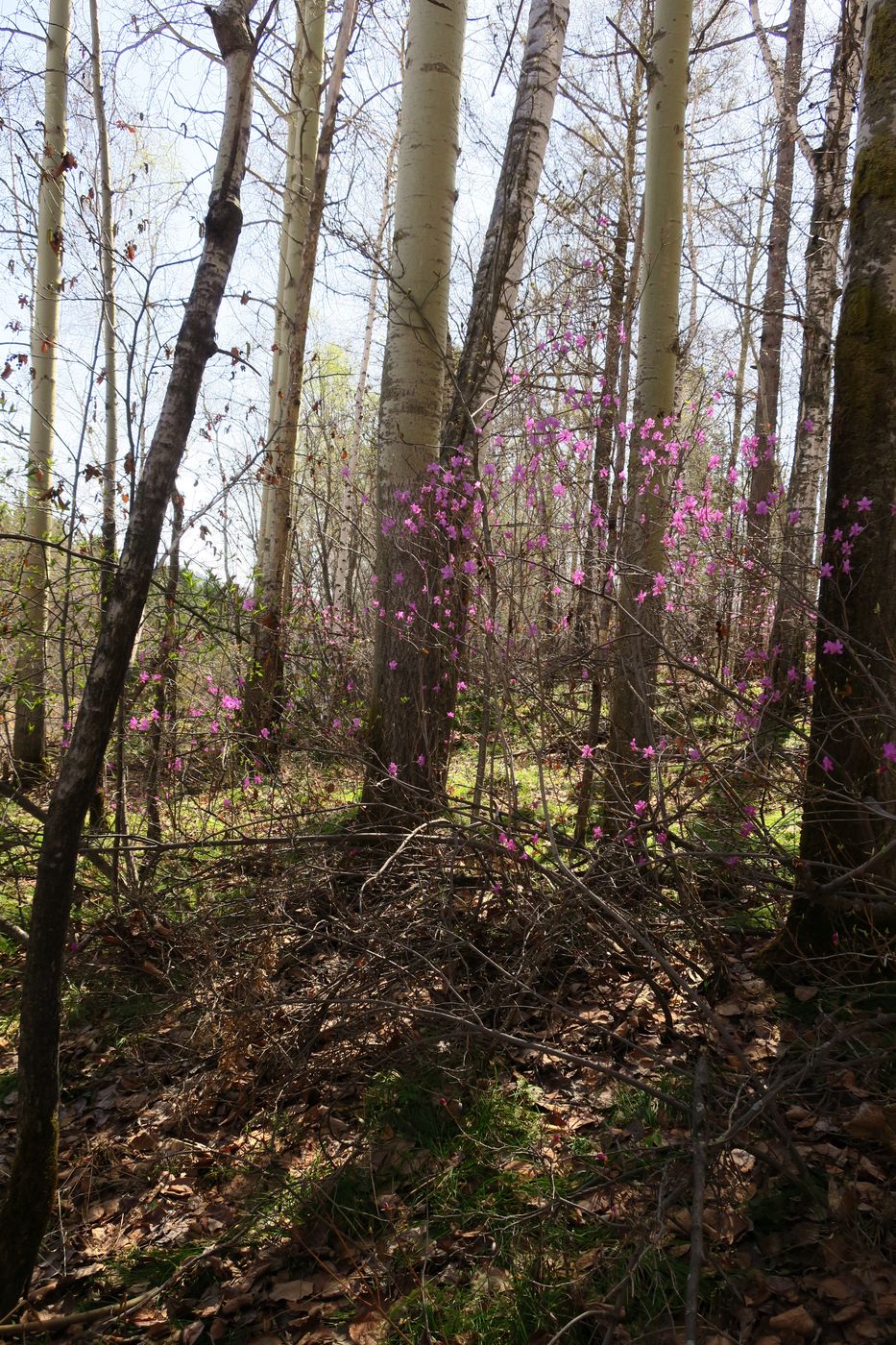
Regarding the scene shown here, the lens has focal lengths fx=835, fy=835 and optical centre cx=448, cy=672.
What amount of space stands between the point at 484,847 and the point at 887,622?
1.65 m

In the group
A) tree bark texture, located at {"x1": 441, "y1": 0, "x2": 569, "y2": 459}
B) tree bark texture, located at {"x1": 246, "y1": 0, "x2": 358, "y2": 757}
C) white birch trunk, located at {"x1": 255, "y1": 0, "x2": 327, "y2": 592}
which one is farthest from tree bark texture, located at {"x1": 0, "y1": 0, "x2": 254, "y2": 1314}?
white birch trunk, located at {"x1": 255, "y1": 0, "x2": 327, "y2": 592}

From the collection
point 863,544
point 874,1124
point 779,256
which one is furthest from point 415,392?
point 779,256

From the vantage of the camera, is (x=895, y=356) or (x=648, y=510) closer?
(x=895, y=356)

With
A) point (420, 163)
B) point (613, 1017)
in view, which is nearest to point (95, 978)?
point (613, 1017)

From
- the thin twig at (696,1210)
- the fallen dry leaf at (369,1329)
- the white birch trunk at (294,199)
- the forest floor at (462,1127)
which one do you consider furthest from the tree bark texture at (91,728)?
the white birch trunk at (294,199)

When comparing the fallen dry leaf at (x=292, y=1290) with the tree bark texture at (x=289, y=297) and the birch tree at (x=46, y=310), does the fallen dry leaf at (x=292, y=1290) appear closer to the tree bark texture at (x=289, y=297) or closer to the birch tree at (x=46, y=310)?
the birch tree at (x=46, y=310)

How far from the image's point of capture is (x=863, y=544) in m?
2.91

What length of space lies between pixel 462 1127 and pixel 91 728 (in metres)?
1.76

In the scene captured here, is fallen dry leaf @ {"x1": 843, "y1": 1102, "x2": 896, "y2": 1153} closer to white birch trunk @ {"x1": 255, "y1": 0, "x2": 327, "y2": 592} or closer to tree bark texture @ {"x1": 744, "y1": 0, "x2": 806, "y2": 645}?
tree bark texture @ {"x1": 744, "y1": 0, "x2": 806, "y2": 645}

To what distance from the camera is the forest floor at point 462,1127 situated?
2.07 metres

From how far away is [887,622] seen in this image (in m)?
2.89

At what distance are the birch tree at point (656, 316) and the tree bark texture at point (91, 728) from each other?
2.54m

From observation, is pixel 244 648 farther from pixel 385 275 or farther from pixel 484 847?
pixel 484 847

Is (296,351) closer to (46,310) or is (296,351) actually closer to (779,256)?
(46,310)
